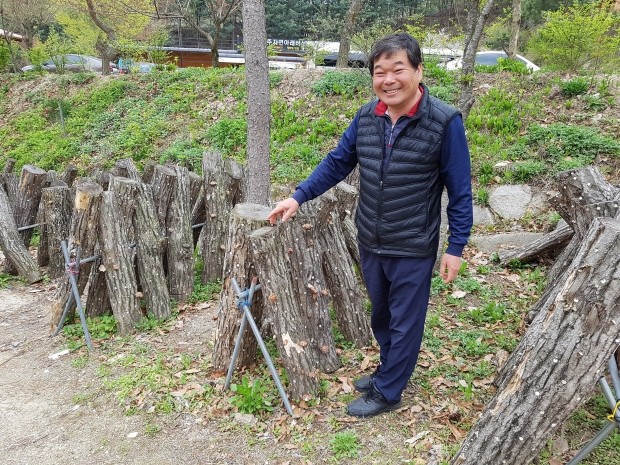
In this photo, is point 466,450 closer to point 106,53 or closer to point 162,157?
point 162,157

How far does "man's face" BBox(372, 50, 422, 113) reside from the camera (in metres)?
2.44

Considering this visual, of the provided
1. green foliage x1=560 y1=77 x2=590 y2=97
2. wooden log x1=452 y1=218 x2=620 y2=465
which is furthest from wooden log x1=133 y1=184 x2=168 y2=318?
green foliage x1=560 y1=77 x2=590 y2=97

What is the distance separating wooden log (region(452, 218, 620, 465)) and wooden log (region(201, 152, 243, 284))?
352cm

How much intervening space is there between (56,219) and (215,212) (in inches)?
79.8

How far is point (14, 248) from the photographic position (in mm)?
5809

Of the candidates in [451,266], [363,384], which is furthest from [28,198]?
[451,266]

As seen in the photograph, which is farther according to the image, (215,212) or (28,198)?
(28,198)

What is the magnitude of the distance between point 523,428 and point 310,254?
1673 millimetres

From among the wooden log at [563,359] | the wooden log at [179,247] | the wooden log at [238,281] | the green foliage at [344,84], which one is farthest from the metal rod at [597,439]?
the green foliage at [344,84]

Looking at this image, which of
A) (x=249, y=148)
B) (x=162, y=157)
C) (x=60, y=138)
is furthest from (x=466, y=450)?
(x=60, y=138)

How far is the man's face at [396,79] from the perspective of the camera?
2.44 m

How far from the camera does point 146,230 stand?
4.54m

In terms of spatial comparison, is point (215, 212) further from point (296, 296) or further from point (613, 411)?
point (613, 411)

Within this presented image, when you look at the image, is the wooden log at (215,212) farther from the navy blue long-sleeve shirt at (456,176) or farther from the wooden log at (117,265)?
the navy blue long-sleeve shirt at (456,176)
